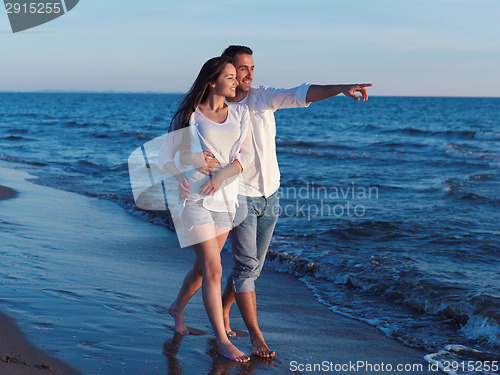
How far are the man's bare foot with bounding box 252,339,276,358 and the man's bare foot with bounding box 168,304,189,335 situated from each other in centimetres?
53

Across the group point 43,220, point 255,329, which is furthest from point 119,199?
point 255,329

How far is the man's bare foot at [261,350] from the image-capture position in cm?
356

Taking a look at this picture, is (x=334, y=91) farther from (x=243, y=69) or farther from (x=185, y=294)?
(x=185, y=294)

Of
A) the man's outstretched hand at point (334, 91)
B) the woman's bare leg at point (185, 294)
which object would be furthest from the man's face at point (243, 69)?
the woman's bare leg at point (185, 294)

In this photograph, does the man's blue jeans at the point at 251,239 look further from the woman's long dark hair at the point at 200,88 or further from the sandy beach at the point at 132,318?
the woman's long dark hair at the point at 200,88

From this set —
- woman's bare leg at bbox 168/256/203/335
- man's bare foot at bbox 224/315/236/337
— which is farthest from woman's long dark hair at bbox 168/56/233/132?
man's bare foot at bbox 224/315/236/337

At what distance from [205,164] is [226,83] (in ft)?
1.70

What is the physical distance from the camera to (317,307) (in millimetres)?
5117

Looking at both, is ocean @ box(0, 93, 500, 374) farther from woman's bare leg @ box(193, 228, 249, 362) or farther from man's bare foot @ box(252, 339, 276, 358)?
man's bare foot @ box(252, 339, 276, 358)

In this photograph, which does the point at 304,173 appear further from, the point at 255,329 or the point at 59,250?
the point at 255,329

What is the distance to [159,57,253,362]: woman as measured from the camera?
3.31 metres

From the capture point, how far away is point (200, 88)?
3352 millimetres

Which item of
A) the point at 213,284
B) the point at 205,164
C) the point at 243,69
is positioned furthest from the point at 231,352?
the point at 243,69

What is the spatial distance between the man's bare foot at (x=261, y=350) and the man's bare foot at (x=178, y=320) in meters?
0.53
